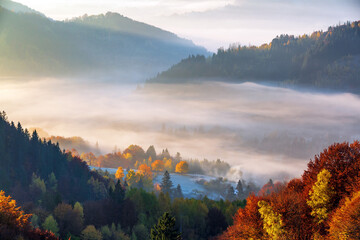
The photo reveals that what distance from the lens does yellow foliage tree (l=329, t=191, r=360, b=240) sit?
5028cm

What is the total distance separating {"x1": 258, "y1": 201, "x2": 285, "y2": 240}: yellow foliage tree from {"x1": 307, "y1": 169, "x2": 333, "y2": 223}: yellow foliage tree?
206 inches

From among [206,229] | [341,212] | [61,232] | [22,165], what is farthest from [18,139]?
[341,212]

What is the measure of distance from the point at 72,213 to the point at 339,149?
62814 mm

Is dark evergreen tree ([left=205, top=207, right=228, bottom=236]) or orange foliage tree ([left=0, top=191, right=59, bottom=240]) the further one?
dark evergreen tree ([left=205, top=207, right=228, bottom=236])

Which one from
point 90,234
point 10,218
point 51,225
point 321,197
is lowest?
point 90,234

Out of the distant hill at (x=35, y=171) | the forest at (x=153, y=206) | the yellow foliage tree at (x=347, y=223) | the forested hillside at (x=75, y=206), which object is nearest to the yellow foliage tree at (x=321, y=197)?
the forest at (x=153, y=206)

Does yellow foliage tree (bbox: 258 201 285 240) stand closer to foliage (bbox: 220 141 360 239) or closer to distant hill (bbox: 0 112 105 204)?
foliage (bbox: 220 141 360 239)

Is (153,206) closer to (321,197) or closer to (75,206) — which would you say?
(75,206)

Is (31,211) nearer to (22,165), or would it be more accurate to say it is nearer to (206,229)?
(206,229)

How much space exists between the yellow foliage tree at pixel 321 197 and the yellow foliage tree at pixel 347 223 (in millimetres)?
6071

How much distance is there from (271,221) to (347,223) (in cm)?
1033

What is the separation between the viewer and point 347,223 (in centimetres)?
5072

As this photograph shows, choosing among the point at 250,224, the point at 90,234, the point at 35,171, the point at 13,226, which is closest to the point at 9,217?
the point at 13,226

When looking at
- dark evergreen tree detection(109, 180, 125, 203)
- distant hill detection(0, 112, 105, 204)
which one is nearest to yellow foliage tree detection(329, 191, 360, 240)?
dark evergreen tree detection(109, 180, 125, 203)
